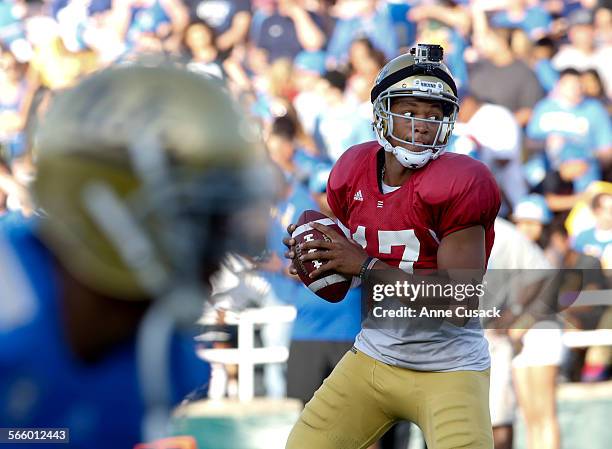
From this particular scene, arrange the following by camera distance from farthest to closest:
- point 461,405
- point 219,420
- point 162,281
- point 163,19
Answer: point 163,19, point 219,420, point 461,405, point 162,281

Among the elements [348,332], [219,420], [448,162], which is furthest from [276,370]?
[448,162]

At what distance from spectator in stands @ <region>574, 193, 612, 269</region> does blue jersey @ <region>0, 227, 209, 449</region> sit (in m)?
5.03

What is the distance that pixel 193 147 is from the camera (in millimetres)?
1376

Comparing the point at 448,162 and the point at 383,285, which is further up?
the point at 448,162

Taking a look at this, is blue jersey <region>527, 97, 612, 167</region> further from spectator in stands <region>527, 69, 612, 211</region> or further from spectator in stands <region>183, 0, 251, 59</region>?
spectator in stands <region>183, 0, 251, 59</region>

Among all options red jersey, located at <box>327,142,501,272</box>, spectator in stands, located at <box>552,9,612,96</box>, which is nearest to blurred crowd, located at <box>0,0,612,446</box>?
spectator in stands, located at <box>552,9,612,96</box>

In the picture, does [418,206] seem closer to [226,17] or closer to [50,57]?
[226,17]

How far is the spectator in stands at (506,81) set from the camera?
21.9 feet

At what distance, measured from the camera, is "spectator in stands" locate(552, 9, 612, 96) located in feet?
22.2

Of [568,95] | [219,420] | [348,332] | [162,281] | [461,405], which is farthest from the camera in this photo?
[568,95]

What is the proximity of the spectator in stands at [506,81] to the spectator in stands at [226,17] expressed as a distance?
157 centimetres

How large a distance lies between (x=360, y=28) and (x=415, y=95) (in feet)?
12.3

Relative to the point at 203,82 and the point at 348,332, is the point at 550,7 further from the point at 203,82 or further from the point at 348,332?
the point at 203,82

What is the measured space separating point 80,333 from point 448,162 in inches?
79.0
